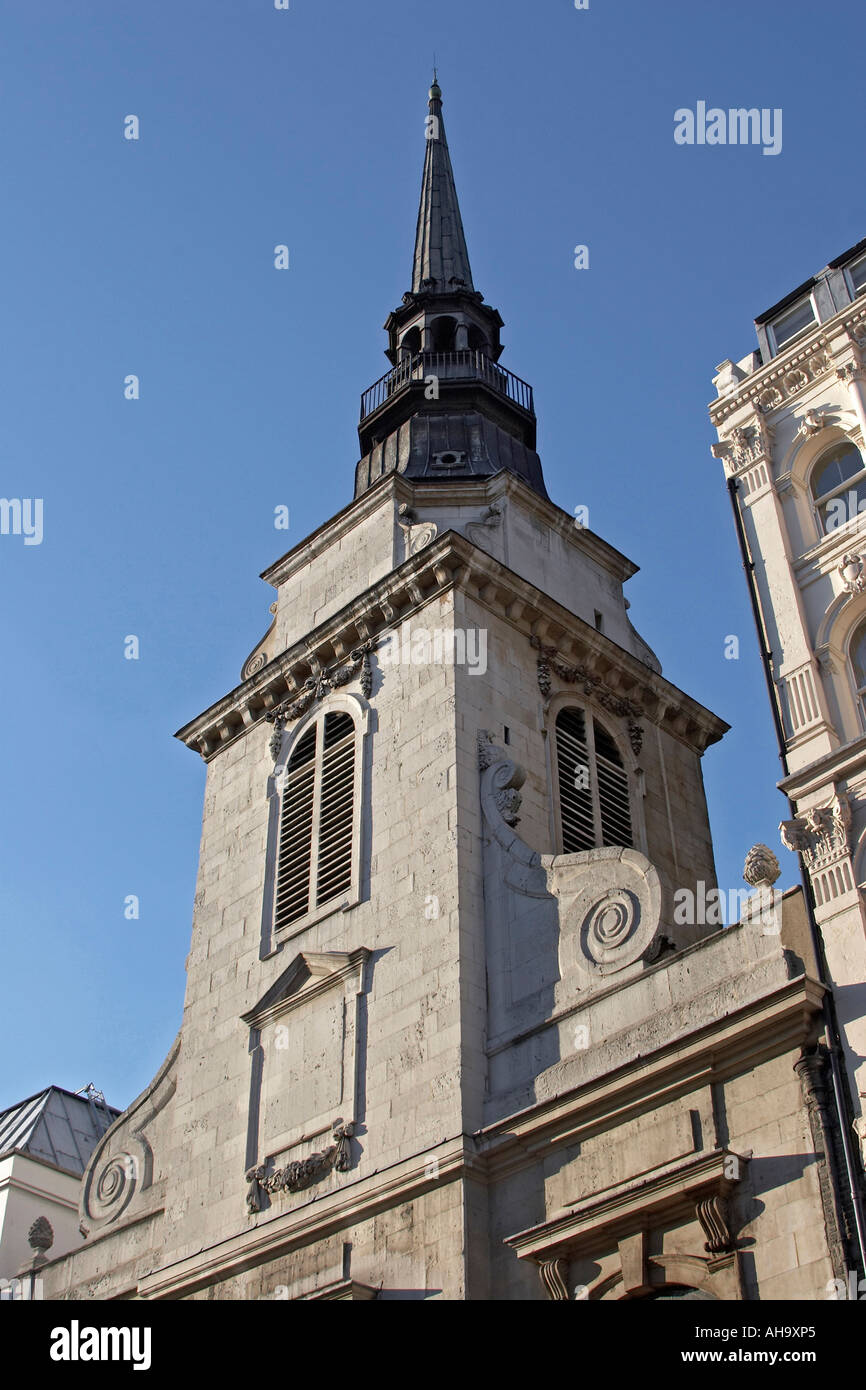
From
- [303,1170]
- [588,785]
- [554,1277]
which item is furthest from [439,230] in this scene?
[554,1277]

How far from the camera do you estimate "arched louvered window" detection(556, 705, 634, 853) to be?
94.4 ft

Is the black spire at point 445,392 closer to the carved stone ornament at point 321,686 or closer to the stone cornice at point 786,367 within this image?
the carved stone ornament at point 321,686

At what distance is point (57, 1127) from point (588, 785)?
891 inches

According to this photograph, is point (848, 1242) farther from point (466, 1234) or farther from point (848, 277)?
point (848, 277)

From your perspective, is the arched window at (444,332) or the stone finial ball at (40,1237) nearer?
the stone finial ball at (40,1237)

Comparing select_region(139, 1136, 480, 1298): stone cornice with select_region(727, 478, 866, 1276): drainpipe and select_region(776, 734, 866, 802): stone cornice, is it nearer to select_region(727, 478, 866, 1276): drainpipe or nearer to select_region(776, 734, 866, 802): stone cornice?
select_region(727, 478, 866, 1276): drainpipe

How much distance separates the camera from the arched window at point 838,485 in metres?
22.7

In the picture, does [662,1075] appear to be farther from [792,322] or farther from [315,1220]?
[792,322]

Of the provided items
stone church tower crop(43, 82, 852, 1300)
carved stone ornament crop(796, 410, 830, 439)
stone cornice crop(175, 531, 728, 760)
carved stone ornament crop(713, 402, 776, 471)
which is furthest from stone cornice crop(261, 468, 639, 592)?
carved stone ornament crop(796, 410, 830, 439)

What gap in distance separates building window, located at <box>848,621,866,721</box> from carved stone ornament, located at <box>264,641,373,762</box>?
10.8 m

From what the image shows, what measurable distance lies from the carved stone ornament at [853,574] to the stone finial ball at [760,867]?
366 cm

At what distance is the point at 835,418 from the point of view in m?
23.5

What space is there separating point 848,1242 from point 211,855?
17.1 meters

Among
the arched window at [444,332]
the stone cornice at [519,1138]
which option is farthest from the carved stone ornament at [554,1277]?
→ the arched window at [444,332]
